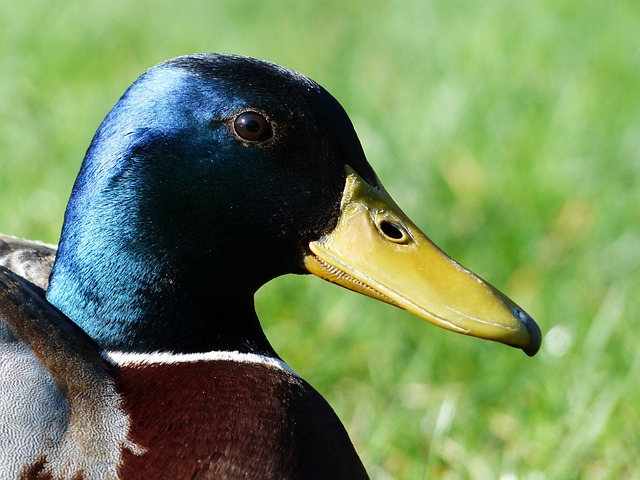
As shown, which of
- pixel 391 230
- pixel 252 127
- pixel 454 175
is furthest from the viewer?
pixel 454 175

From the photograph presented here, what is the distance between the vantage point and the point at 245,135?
207 cm

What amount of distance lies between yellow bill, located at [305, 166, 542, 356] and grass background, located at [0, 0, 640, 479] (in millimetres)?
779

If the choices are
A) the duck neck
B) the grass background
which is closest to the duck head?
the duck neck

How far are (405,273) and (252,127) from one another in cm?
38

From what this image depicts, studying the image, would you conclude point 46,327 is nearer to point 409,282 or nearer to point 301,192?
point 301,192

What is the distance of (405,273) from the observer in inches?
83.2

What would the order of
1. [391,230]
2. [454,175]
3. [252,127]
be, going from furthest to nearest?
[454,175], [391,230], [252,127]

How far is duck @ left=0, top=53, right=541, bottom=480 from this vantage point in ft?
6.49

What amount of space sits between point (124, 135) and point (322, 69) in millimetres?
3444

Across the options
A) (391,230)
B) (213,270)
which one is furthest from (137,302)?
(391,230)

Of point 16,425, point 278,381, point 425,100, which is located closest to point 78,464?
point 16,425

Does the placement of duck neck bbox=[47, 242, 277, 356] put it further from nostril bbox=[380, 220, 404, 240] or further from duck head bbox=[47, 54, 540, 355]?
nostril bbox=[380, 220, 404, 240]

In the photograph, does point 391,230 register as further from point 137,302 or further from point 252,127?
point 137,302

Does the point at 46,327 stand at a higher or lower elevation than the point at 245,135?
lower
